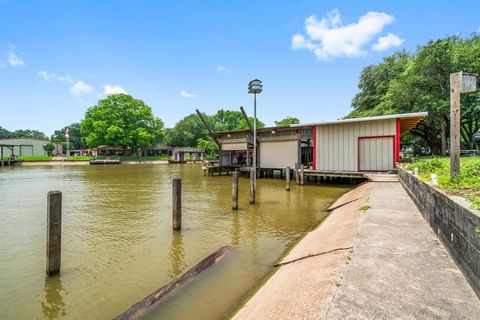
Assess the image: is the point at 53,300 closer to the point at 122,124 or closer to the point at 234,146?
the point at 234,146

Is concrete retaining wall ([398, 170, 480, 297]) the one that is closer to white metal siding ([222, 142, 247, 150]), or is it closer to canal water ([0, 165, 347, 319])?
canal water ([0, 165, 347, 319])

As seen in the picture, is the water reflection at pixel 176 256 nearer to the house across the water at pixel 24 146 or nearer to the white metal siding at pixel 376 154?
the white metal siding at pixel 376 154

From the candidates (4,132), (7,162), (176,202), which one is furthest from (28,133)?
(176,202)

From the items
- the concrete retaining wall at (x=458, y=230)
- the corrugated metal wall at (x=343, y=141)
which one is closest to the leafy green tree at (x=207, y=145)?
the corrugated metal wall at (x=343, y=141)

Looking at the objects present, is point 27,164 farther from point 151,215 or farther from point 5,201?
point 151,215

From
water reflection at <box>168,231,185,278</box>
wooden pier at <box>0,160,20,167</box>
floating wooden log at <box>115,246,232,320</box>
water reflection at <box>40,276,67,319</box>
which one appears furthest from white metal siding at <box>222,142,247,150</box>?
wooden pier at <box>0,160,20,167</box>

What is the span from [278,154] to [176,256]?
16.0 m

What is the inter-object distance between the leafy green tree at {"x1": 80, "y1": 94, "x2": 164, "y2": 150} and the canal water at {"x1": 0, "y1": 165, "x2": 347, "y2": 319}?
4322 centimetres

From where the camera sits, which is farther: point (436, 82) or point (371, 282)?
point (436, 82)

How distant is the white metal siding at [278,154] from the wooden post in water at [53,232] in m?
16.6

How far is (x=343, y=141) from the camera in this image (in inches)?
632

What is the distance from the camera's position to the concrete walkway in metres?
2.52

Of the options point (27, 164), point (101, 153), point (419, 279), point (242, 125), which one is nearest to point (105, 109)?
point (101, 153)

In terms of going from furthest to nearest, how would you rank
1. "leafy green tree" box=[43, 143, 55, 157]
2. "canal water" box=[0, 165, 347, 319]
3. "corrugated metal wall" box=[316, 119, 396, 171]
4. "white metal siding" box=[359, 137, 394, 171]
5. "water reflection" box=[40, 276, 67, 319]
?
"leafy green tree" box=[43, 143, 55, 157], "corrugated metal wall" box=[316, 119, 396, 171], "white metal siding" box=[359, 137, 394, 171], "canal water" box=[0, 165, 347, 319], "water reflection" box=[40, 276, 67, 319]
